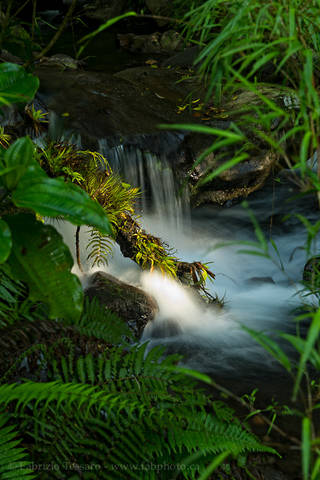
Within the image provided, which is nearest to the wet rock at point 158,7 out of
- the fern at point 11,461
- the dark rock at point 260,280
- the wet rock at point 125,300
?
the dark rock at point 260,280

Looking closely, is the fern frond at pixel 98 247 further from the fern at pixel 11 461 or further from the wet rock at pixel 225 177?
the fern at pixel 11 461

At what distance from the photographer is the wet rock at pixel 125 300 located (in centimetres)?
351

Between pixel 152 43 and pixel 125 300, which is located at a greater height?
pixel 152 43

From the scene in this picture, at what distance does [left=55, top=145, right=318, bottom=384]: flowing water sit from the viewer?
A: 368 centimetres

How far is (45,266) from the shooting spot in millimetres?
1389

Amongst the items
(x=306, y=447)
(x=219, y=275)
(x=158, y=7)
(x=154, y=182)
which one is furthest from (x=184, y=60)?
(x=306, y=447)

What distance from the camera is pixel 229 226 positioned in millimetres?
5793

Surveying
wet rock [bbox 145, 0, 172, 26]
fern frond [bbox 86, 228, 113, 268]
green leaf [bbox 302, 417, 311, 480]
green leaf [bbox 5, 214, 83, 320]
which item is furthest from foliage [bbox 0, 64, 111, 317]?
wet rock [bbox 145, 0, 172, 26]

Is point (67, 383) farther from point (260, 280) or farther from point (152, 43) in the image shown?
point (152, 43)

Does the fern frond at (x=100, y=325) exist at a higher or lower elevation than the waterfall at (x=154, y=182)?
lower

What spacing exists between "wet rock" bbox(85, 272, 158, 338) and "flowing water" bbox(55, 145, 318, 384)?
0.45ft

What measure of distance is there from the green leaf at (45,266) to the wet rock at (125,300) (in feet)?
6.70

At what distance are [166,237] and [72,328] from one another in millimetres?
3571

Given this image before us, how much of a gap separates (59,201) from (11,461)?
81 centimetres
